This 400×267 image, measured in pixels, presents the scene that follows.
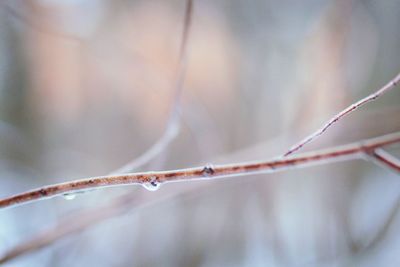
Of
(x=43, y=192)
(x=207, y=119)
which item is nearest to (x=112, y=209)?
(x=43, y=192)

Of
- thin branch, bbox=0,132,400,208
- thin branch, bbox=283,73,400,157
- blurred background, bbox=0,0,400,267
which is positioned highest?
blurred background, bbox=0,0,400,267

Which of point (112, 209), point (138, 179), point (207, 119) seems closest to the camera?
point (138, 179)

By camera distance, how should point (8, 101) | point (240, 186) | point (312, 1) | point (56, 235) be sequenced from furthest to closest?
point (8, 101)
point (312, 1)
point (240, 186)
point (56, 235)

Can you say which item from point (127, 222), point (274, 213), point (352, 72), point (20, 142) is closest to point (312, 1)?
point (352, 72)

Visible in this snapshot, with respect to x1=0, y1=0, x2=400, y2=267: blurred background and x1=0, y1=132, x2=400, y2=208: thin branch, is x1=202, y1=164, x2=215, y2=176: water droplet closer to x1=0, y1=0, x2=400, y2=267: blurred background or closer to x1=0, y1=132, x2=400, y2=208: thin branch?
x1=0, y1=132, x2=400, y2=208: thin branch

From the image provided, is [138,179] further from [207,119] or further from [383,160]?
[207,119]

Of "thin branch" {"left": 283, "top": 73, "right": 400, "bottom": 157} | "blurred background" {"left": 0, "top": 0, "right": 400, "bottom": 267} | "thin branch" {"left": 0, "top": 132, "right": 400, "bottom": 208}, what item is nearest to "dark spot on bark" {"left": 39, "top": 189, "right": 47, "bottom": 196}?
→ "thin branch" {"left": 0, "top": 132, "right": 400, "bottom": 208}

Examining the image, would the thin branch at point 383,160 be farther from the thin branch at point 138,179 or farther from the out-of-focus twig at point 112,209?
the out-of-focus twig at point 112,209

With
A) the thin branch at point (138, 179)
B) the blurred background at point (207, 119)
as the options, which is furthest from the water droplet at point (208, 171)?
the blurred background at point (207, 119)

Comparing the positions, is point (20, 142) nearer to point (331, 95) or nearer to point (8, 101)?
point (8, 101)
